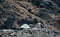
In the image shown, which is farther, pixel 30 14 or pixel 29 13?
pixel 29 13

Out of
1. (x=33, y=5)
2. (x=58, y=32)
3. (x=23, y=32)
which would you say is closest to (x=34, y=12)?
(x=33, y=5)

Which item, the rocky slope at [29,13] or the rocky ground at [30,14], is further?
the rocky slope at [29,13]

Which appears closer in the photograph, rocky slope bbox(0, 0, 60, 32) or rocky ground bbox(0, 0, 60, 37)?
rocky ground bbox(0, 0, 60, 37)

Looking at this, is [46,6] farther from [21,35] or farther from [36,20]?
[21,35]

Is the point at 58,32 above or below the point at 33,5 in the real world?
below

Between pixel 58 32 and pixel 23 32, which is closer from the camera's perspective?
pixel 23 32

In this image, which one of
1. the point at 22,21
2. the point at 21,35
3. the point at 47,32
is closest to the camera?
the point at 21,35

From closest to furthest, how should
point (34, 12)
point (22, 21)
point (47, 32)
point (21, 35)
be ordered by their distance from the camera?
1. point (21, 35)
2. point (47, 32)
3. point (22, 21)
4. point (34, 12)
